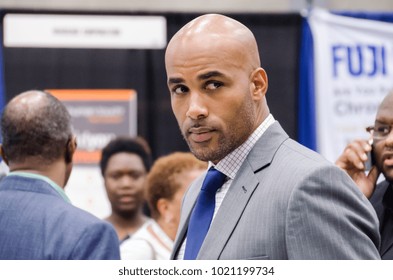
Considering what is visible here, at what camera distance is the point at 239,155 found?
5.89ft

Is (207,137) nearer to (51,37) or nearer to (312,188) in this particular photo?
(312,188)

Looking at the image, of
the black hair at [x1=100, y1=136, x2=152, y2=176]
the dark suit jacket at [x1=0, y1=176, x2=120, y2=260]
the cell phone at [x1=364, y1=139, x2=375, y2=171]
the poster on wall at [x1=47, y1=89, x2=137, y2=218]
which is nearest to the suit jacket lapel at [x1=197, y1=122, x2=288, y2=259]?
the dark suit jacket at [x1=0, y1=176, x2=120, y2=260]

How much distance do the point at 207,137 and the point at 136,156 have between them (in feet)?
9.33

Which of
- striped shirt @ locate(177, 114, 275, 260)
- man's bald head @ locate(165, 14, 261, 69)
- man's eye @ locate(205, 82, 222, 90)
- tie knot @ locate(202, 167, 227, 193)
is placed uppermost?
man's bald head @ locate(165, 14, 261, 69)

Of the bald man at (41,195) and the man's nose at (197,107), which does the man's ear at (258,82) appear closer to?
the man's nose at (197,107)

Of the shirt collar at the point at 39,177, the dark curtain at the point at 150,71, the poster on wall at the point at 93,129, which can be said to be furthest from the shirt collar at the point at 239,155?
the dark curtain at the point at 150,71

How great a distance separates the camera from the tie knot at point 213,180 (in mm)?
1840

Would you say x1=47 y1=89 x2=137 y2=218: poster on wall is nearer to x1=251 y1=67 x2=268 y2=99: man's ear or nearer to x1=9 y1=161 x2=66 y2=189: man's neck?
x1=9 y1=161 x2=66 y2=189: man's neck

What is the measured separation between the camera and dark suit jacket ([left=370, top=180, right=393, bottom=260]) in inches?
86.7

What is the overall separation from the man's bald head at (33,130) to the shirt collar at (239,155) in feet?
1.99

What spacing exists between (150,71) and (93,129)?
2.01 feet

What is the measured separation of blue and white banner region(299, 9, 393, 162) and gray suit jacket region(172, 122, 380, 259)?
3.48 metres

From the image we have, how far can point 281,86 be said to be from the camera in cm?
551
